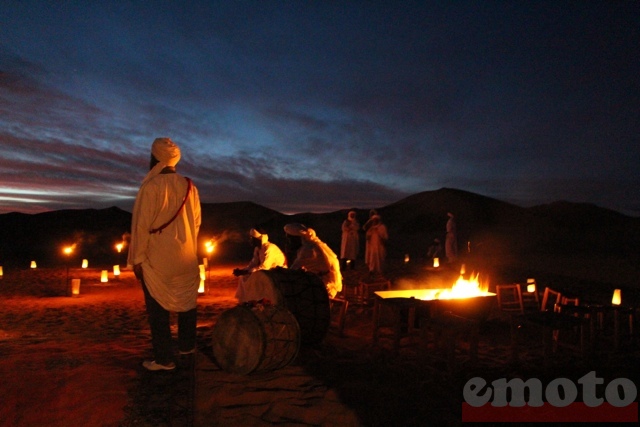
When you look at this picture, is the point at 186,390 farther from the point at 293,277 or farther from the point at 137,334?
the point at 137,334

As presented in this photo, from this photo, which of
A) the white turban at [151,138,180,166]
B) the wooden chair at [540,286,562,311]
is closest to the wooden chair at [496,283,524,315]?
the wooden chair at [540,286,562,311]

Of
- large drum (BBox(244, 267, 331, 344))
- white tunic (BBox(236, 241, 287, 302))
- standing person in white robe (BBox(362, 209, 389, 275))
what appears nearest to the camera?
large drum (BBox(244, 267, 331, 344))

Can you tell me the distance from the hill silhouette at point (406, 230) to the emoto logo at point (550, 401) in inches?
626

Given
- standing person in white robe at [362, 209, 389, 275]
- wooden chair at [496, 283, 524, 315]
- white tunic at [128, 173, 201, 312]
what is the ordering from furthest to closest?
standing person in white robe at [362, 209, 389, 275]
wooden chair at [496, 283, 524, 315]
white tunic at [128, 173, 201, 312]

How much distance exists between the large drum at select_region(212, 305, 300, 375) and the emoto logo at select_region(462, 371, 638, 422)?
196cm

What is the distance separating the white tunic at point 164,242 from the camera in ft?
16.5

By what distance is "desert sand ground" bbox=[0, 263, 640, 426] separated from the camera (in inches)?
166

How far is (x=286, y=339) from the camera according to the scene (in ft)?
17.7

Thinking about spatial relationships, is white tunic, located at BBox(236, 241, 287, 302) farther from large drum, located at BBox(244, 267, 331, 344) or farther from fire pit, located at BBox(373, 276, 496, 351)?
fire pit, located at BBox(373, 276, 496, 351)

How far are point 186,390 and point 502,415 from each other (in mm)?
2979

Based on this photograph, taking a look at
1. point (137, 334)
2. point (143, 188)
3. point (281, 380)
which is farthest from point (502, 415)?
point (137, 334)

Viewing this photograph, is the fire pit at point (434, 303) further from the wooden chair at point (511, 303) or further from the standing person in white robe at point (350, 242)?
the standing person in white robe at point (350, 242)

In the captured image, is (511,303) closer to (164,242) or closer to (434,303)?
(434,303)

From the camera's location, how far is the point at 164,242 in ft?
16.8
